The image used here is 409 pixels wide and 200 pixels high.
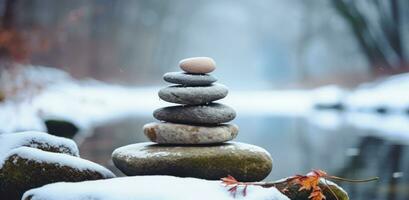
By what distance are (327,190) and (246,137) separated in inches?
220

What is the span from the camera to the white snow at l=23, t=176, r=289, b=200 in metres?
2.84

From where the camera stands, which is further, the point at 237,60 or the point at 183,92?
the point at 237,60

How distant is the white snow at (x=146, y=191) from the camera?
2844 mm

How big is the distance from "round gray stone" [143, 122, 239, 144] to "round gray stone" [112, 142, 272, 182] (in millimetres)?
55

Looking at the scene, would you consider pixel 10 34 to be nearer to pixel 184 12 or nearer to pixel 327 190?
pixel 327 190

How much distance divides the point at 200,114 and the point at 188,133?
5.4 inches

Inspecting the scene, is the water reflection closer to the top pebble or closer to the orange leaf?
the orange leaf

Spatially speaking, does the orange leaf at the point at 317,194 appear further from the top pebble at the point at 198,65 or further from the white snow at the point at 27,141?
the white snow at the point at 27,141

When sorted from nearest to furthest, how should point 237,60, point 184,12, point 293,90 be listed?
point 293,90, point 184,12, point 237,60

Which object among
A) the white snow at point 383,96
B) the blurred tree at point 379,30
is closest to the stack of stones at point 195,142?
the white snow at point 383,96

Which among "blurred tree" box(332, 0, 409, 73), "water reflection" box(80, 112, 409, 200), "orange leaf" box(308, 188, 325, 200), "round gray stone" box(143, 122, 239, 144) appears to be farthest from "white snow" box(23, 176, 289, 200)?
"blurred tree" box(332, 0, 409, 73)

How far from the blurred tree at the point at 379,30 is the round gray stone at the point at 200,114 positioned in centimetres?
1438

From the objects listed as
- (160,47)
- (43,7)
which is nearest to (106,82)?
(43,7)

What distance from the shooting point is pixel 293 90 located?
93.9 feet
